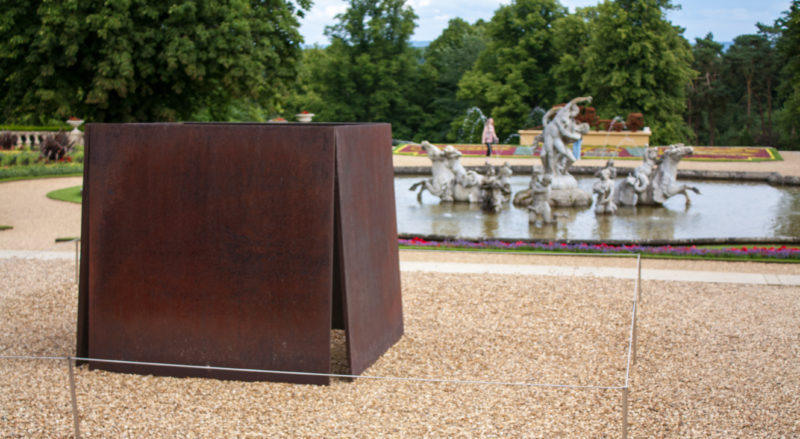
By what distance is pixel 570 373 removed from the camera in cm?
698

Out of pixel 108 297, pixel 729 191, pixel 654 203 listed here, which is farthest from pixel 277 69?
pixel 108 297

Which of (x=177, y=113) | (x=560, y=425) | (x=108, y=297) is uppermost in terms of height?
(x=177, y=113)

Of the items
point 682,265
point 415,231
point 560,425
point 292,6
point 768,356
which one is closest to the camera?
point 560,425

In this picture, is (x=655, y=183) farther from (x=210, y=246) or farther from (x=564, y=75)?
(x=564, y=75)

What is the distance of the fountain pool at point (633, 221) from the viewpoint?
48.8ft

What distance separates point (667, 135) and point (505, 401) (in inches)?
1452

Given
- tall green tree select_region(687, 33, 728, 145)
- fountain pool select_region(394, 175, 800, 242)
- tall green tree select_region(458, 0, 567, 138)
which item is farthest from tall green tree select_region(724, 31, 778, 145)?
fountain pool select_region(394, 175, 800, 242)

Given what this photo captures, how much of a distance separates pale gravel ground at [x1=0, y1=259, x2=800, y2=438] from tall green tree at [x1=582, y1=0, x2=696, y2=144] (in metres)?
31.6

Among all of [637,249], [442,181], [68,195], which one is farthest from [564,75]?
[637,249]

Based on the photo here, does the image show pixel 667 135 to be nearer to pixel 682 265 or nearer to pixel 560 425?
pixel 682 265

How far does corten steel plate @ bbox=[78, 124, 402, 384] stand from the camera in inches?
261

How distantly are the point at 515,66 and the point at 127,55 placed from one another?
30.6 metres

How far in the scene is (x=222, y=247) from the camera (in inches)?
268

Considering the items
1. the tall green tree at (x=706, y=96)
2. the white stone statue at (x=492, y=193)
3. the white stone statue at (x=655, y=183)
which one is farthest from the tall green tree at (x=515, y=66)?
the white stone statue at (x=492, y=193)
